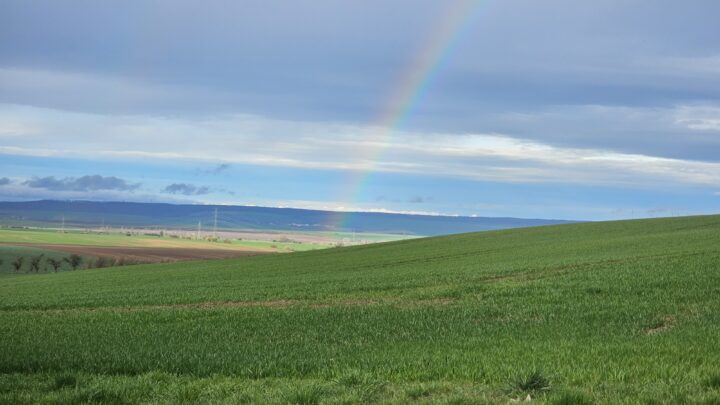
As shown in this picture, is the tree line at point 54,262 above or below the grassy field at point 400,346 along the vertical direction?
below

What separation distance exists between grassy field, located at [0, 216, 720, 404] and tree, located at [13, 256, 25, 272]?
102m

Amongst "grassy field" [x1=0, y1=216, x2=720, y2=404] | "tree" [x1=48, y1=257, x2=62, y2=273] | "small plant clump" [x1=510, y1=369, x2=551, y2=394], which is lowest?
"tree" [x1=48, y1=257, x2=62, y2=273]

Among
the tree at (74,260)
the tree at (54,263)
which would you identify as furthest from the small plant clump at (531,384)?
the tree at (54,263)

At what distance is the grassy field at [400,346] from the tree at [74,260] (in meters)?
103

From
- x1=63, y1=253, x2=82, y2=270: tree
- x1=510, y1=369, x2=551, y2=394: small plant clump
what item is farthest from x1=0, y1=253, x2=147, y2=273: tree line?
x1=510, y1=369, x2=551, y2=394: small plant clump

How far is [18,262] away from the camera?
125m

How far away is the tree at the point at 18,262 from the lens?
399 ft

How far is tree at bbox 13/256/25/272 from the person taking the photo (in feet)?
399

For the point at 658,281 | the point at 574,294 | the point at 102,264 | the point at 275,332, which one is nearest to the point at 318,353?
the point at 275,332

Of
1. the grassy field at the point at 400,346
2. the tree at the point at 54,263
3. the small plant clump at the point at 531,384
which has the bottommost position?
the tree at the point at 54,263

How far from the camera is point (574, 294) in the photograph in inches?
865

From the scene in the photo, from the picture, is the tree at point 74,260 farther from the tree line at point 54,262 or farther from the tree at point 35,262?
the tree at point 35,262

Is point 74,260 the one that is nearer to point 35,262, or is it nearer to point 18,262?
point 35,262

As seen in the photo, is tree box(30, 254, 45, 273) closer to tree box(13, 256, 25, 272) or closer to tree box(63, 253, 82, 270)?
tree box(13, 256, 25, 272)
